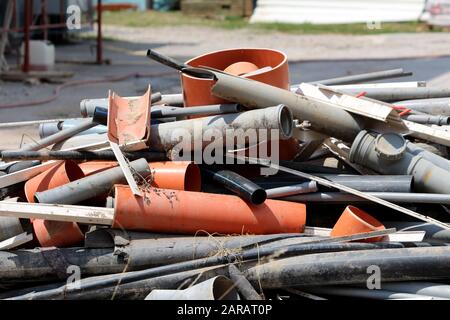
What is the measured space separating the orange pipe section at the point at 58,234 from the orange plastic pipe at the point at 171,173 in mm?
412

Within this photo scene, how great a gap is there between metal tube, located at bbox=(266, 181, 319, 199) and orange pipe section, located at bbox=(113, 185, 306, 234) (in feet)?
0.44

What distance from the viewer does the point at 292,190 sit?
3936 mm

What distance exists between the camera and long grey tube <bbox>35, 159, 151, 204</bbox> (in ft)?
12.2

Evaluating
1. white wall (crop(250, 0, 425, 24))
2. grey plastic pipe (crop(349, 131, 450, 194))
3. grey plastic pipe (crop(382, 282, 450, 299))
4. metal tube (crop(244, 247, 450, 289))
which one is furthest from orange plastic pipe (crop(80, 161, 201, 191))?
white wall (crop(250, 0, 425, 24))

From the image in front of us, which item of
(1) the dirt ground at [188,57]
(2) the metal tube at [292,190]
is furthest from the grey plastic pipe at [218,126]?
(1) the dirt ground at [188,57]

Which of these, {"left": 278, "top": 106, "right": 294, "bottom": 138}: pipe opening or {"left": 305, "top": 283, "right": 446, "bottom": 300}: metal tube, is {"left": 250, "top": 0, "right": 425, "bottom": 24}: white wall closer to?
{"left": 278, "top": 106, "right": 294, "bottom": 138}: pipe opening

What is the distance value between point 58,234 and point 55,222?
0.06m

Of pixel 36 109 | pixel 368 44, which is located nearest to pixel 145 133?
pixel 36 109

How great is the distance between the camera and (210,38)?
17328mm

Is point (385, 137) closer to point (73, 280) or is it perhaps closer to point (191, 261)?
point (191, 261)

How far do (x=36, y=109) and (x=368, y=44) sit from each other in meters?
8.82

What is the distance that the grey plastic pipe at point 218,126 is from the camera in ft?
12.7

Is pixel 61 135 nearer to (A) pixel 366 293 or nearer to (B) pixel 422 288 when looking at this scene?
(A) pixel 366 293

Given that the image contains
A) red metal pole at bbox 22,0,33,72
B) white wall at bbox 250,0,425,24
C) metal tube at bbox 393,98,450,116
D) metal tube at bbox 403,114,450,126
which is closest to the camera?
metal tube at bbox 403,114,450,126
